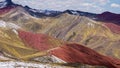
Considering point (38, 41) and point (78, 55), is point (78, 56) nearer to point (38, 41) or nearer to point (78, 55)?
point (78, 55)

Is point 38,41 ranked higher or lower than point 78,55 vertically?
lower

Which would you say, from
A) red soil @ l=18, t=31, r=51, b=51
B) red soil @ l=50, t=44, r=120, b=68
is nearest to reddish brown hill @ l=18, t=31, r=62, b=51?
red soil @ l=18, t=31, r=51, b=51

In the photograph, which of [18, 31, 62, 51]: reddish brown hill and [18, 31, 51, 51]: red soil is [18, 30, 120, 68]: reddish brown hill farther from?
[18, 31, 51, 51]: red soil

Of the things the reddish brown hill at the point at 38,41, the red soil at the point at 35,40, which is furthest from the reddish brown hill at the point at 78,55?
the red soil at the point at 35,40

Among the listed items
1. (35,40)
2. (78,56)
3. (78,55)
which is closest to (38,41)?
(35,40)

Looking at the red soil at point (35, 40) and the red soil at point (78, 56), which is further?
the red soil at point (35, 40)

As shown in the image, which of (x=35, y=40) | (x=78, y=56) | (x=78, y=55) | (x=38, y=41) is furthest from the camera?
(x=35, y=40)

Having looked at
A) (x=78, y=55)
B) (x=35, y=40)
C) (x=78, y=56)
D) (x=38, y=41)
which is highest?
(x=78, y=55)

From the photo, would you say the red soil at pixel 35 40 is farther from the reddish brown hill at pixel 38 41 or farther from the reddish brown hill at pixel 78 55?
the reddish brown hill at pixel 78 55

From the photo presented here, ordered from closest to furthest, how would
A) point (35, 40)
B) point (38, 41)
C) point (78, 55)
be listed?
point (78, 55)
point (38, 41)
point (35, 40)

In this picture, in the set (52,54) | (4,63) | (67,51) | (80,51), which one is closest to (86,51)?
(80,51)

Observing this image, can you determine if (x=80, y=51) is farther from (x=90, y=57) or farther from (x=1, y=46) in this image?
(x=1, y=46)
